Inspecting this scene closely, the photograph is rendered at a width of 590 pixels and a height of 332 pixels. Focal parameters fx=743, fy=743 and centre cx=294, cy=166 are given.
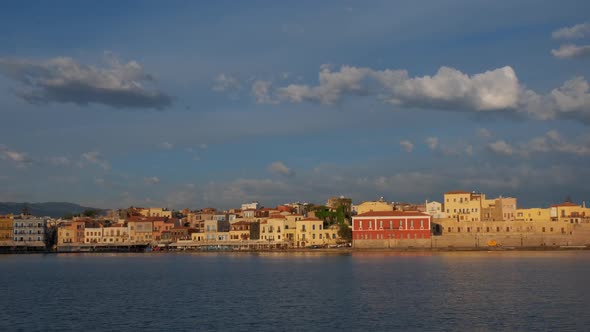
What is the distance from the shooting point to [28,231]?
4651 inches

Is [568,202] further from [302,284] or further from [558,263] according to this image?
[302,284]

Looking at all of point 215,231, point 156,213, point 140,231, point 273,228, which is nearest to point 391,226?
point 273,228

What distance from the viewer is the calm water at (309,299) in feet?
103

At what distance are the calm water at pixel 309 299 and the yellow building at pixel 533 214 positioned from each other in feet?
123

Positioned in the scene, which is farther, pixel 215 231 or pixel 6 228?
pixel 6 228

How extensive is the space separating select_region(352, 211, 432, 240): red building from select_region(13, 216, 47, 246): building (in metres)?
54.0

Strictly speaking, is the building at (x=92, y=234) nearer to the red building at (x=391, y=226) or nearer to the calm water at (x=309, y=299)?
the red building at (x=391, y=226)

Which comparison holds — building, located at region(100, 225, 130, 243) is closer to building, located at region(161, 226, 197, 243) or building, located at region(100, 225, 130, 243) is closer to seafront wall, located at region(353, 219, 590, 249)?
building, located at region(161, 226, 197, 243)

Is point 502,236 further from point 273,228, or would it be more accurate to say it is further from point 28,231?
point 28,231

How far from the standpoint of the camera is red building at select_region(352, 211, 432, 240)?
9362 cm

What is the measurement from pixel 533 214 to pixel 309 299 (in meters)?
68.3

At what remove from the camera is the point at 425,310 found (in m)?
34.9

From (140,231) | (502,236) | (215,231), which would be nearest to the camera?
(502,236)

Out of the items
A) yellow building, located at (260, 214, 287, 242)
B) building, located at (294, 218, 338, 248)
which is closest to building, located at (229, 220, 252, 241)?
yellow building, located at (260, 214, 287, 242)
